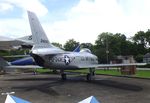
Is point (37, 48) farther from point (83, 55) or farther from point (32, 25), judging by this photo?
point (83, 55)

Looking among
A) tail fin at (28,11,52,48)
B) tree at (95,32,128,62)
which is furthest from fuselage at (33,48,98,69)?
tree at (95,32,128,62)

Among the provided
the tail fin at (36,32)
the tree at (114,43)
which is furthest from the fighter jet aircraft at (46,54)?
the tree at (114,43)

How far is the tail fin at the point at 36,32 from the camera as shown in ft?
74.5

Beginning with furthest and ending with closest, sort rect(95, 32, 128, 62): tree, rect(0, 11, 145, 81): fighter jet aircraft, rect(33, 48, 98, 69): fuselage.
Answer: rect(95, 32, 128, 62): tree
rect(33, 48, 98, 69): fuselage
rect(0, 11, 145, 81): fighter jet aircraft

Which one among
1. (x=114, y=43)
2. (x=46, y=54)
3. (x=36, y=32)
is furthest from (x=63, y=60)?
(x=114, y=43)

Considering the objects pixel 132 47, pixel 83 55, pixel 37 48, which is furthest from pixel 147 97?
pixel 132 47

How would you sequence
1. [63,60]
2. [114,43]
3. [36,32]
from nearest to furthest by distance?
[36,32] → [63,60] → [114,43]

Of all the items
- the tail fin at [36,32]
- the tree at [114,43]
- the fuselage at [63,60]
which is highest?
the tree at [114,43]

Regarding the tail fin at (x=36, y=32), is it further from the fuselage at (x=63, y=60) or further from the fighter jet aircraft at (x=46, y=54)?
the fuselage at (x=63, y=60)

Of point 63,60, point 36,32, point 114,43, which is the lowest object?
point 63,60

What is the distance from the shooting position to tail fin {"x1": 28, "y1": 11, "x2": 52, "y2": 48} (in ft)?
74.5

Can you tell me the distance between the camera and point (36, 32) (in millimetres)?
23062

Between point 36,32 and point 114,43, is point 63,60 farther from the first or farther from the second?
point 114,43

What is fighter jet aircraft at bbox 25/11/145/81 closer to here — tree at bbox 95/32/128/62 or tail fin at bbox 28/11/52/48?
tail fin at bbox 28/11/52/48
